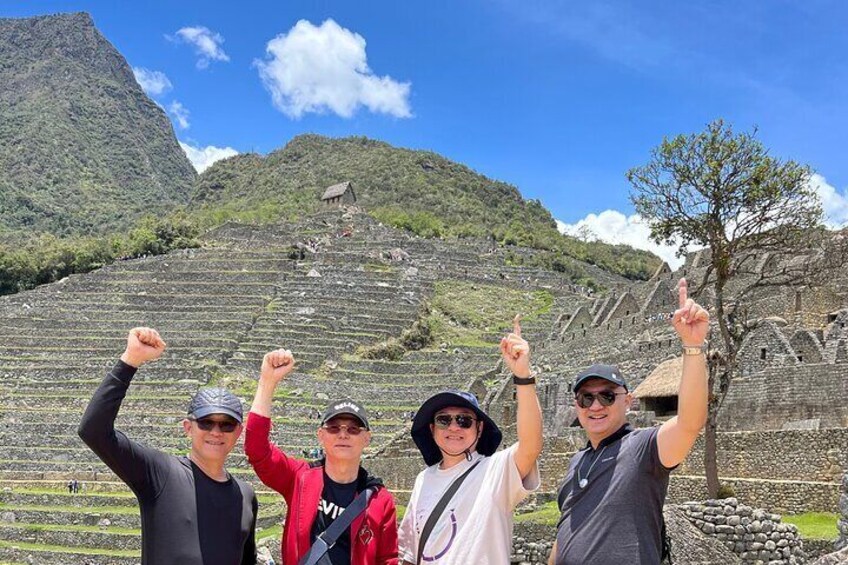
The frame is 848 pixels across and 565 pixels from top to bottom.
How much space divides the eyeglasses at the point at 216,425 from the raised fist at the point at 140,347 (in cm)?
Answer: 43

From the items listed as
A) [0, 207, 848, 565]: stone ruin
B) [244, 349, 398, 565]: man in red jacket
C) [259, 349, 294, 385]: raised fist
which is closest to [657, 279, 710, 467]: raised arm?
[244, 349, 398, 565]: man in red jacket

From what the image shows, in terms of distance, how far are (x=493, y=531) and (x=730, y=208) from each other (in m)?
10.4

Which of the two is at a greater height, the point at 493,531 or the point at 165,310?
the point at 165,310

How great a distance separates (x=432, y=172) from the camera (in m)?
96.1

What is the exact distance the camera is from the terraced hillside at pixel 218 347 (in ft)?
74.3

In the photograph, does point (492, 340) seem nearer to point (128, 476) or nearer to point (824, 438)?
point (824, 438)

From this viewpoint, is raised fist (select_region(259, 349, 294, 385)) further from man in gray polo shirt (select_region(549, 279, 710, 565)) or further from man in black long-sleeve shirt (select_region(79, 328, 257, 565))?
man in gray polo shirt (select_region(549, 279, 710, 565))

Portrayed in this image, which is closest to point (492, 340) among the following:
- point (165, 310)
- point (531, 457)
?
point (165, 310)

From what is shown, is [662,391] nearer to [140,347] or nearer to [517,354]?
[517,354]

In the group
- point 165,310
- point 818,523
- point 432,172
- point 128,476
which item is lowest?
point 818,523

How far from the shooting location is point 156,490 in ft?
13.6

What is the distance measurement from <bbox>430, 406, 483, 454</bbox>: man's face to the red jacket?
1.30ft

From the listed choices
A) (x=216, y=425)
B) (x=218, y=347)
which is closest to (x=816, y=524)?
(x=216, y=425)

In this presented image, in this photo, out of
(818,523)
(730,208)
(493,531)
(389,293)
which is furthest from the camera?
(389,293)
